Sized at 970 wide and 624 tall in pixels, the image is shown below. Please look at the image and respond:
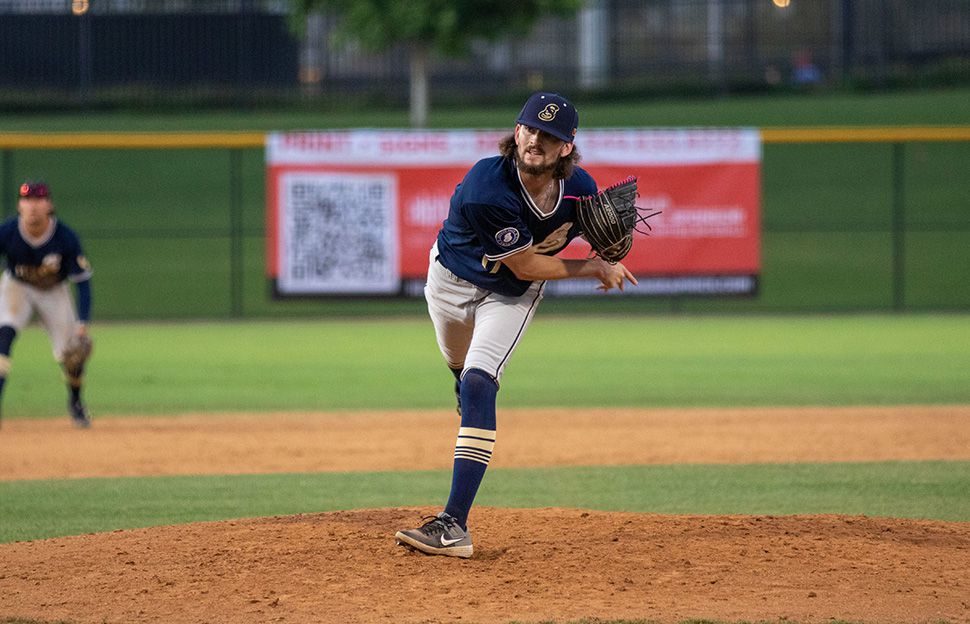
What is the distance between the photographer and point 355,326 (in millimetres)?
18234

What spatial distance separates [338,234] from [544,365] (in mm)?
4931

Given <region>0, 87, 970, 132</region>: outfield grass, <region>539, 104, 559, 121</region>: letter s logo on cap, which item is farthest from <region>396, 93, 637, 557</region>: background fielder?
<region>0, 87, 970, 132</region>: outfield grass

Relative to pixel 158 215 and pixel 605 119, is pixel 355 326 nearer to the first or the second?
pixel 158 215

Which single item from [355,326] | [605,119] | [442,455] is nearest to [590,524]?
[442,455]

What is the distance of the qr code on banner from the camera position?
17828 millimetres

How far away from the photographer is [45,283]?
1018 centimetres

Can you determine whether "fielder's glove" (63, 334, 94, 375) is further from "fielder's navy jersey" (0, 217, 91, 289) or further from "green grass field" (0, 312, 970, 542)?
"green grass field" (0, 312, 970, 542)

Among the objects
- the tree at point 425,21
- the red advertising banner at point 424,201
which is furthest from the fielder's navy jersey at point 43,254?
the tree at point 425,21

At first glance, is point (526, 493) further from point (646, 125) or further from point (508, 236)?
point (646, 125)

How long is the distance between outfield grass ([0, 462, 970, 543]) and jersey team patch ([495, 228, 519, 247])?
217 cm

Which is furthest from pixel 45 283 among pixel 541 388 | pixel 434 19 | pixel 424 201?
pixel 434 19

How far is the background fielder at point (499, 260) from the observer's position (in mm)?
5109

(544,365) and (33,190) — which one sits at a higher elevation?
(33,190)

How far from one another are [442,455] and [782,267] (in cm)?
1746
